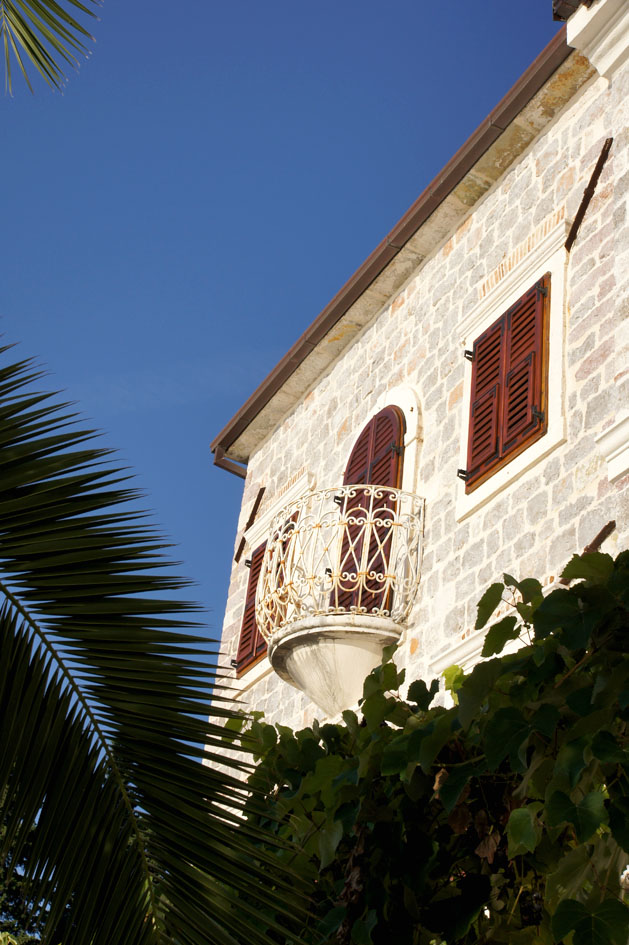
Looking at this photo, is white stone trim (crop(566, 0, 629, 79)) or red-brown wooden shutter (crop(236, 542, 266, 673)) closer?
white stone trim (crop(566, 0, 629, 79))

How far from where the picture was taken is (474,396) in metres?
8.13

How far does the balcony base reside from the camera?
810 cm

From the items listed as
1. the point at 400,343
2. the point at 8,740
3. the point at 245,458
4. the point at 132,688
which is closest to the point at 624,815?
the point at 132,688

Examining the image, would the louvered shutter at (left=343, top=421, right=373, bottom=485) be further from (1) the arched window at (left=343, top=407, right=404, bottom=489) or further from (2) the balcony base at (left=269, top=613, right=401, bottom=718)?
(2) the balcony base at (left=269, top=613, right=401, bottom=718)

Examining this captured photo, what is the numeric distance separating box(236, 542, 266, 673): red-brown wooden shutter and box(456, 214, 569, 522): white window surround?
3315mm

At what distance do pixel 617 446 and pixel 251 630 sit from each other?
221 inches

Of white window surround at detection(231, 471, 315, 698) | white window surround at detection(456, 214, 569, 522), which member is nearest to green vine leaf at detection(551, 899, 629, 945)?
white window surround at detection(456, 214, 569, 522)

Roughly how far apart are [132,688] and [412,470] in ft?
19.4

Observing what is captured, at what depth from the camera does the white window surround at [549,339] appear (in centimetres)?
708

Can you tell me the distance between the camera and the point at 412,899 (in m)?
3.54

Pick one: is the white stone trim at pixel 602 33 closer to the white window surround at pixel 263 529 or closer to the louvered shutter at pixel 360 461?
the louvered shutter at pixel 360 461

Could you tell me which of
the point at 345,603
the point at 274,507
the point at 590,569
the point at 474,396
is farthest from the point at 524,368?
the point at 590,569

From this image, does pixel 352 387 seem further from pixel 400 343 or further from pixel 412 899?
pixel 412 899

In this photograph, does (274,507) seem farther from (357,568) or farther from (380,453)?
(357,568)
